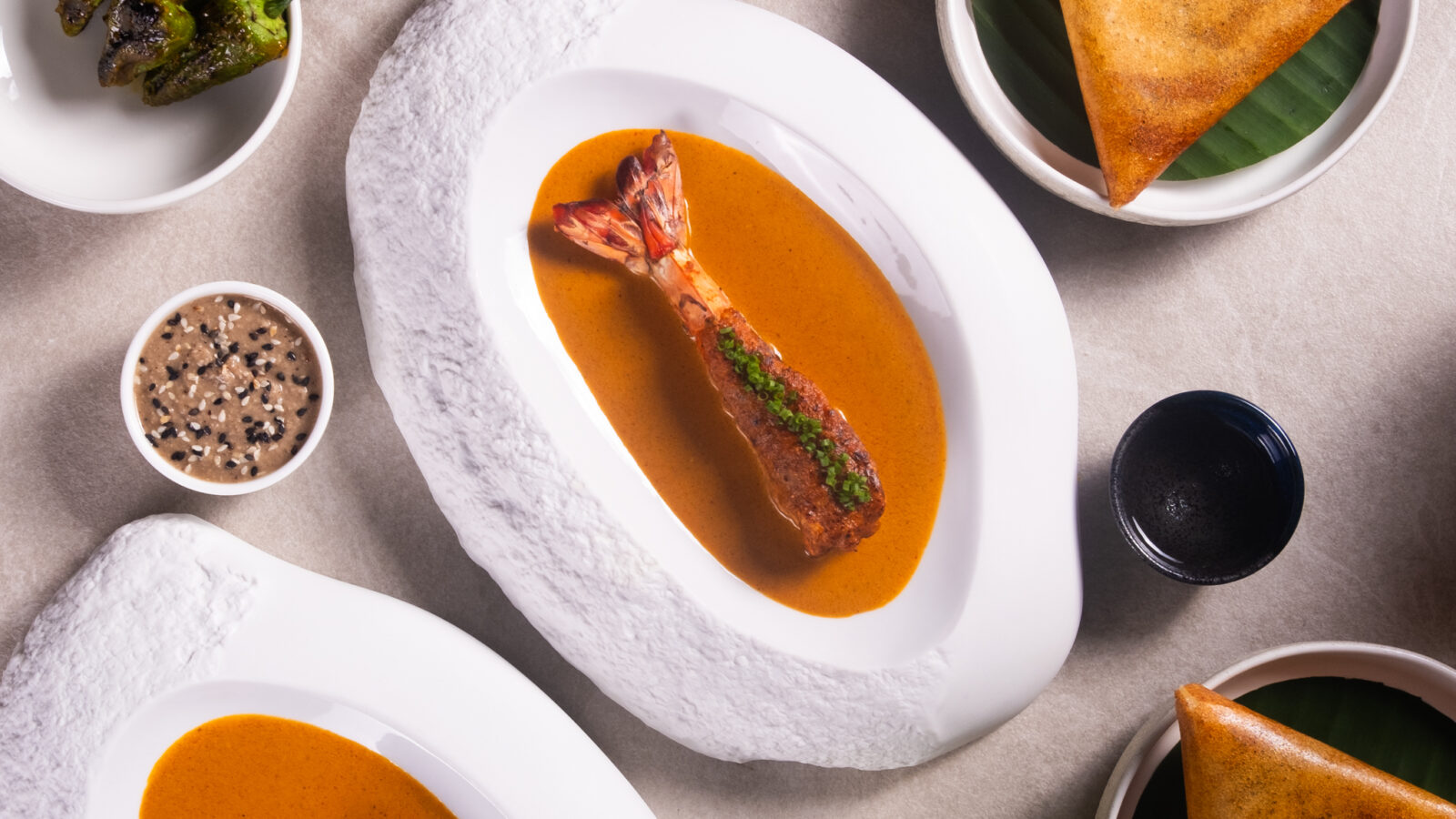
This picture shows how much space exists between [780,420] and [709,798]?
3.04ft

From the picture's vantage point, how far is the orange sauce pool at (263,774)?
1834 millimetres

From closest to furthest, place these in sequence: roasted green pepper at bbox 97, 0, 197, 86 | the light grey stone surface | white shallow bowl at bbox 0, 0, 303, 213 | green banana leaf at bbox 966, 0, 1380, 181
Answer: roasted green pepper at bbox 97, 0, 197, 86, white shallow bowl at bbox 0, 0, 303, 213, green banana leaf at bbox 966, 0, 1380, 181, the light grey stone surface

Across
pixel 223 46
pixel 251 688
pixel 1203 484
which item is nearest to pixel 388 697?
pixel 251 688

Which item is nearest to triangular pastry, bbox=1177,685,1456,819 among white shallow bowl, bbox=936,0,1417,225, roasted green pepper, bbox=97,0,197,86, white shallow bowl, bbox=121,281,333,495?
white shallow bowl, bbox=936,0,1417,225

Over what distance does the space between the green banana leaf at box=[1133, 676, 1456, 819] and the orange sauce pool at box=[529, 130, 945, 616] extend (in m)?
0.70

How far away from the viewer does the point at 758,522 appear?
194 cm

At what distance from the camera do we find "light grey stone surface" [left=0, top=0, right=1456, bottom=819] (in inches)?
79.0

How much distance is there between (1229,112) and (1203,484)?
0.81 metres

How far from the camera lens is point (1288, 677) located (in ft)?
6.09

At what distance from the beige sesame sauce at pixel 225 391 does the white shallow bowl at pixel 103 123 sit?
0.27 metres

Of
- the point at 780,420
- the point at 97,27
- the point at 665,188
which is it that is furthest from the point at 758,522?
the point at 97,27

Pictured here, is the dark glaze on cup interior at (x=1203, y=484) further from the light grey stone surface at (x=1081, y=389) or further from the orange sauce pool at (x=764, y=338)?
the orange sauce pool at (x=764, y=338)

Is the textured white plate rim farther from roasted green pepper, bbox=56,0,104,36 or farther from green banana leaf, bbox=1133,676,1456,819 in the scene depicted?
green banana leaf, bbox=1133,676,1456,819

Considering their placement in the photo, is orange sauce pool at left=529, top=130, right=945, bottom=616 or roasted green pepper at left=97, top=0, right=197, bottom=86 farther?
orange sauce pool at left=529, top=130, right=945, bottom=616
